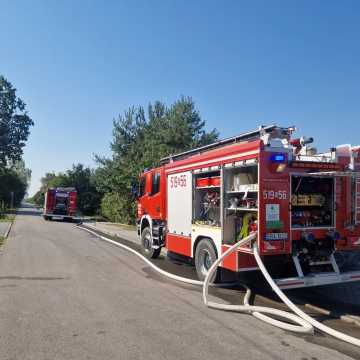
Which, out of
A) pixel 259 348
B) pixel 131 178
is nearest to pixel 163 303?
pixel 259 348

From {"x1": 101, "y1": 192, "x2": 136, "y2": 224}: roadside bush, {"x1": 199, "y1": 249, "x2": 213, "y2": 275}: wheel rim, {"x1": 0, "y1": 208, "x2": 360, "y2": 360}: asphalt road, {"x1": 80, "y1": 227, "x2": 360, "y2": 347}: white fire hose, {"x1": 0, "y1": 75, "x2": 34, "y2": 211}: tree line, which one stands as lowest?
{"x1": 0, "y1": 208, "x2": 360, "y2": 360}: asphalt road

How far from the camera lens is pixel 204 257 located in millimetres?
9148

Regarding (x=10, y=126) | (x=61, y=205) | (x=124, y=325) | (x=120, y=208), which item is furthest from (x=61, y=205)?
(x=124, y=325)

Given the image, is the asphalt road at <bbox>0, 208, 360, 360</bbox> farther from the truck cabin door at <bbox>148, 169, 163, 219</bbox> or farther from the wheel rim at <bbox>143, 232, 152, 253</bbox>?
the wheel rim at <bbox>143, 232, 152, 253</bbox>

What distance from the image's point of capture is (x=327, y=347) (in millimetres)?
5148

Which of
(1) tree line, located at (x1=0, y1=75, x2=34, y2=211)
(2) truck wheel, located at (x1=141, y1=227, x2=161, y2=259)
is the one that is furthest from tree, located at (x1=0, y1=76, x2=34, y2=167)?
(2) truck wheel, located at (x1=141, y1=227, x2=161, y2=259)

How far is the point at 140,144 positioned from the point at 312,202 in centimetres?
2798

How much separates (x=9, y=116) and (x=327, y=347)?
56783mm

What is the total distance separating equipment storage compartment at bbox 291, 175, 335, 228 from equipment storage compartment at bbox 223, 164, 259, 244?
29.0 inches

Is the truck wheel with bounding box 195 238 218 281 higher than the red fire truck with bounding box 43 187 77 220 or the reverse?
the reverse

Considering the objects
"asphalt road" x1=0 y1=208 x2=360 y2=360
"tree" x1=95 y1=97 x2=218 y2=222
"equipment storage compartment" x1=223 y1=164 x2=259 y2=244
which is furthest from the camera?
"tree" x1=95 y1=97 x2=218 y2=222

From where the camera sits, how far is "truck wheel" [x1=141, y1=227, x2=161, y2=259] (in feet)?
41.8

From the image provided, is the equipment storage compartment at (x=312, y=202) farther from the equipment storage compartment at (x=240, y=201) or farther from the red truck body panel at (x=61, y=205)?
the red truck body panel at (x=61, y=205)

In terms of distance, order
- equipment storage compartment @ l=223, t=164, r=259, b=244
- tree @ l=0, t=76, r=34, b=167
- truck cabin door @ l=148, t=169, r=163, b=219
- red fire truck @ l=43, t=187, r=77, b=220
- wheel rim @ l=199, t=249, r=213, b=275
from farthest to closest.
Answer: tree @ l=0, t=76, r=34, b=167
red fire truck @ l=43, t=187, r=77, b=220
truck cabin door @ l=148, t=169, r=163, b=219
wheel rim @ l=199, t=249, r=213, b=275
equipment storage compartment @ l=223, t=164, r=259, b=244
